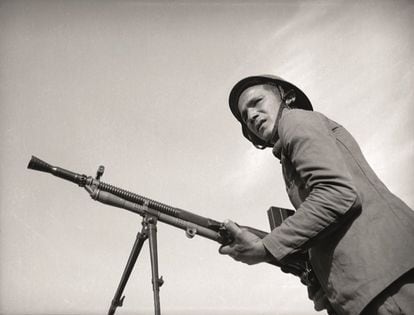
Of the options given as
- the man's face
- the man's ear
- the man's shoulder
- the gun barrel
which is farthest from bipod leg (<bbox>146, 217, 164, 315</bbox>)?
the man's ear

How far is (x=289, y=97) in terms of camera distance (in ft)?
12.6

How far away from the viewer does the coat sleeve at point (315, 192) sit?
2426 mm

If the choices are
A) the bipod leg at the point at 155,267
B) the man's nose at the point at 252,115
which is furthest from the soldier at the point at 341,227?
the bipod leg at the point at 155,267

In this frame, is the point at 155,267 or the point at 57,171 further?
the point at 57,171

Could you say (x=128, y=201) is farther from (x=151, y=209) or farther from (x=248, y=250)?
(x=248, y=250)

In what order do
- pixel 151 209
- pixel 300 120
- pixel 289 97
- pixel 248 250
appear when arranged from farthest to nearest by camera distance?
pixel 151 209
pixel 289 97
pixel 248 250
pixel 300 120

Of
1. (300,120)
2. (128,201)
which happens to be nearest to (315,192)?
(300,120)

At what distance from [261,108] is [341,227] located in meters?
1.61

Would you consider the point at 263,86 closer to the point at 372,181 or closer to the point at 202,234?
the point at 372,181

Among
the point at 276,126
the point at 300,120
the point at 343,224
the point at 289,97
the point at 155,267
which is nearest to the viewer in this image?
the point at 343,224

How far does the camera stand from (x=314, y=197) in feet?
8.21

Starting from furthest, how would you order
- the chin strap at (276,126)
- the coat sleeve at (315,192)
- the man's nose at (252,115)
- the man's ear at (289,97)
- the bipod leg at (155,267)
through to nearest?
the man's ear at (289,97) → the man's nose at (252,115) → the chin strap at (276,126) → the bipod leg at (155,267) → the coat sleeve at (315,192)

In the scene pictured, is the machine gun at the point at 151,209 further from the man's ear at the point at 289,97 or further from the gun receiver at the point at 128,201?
the man's ear at the point at 289,97

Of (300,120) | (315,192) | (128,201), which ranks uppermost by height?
(128,201)
